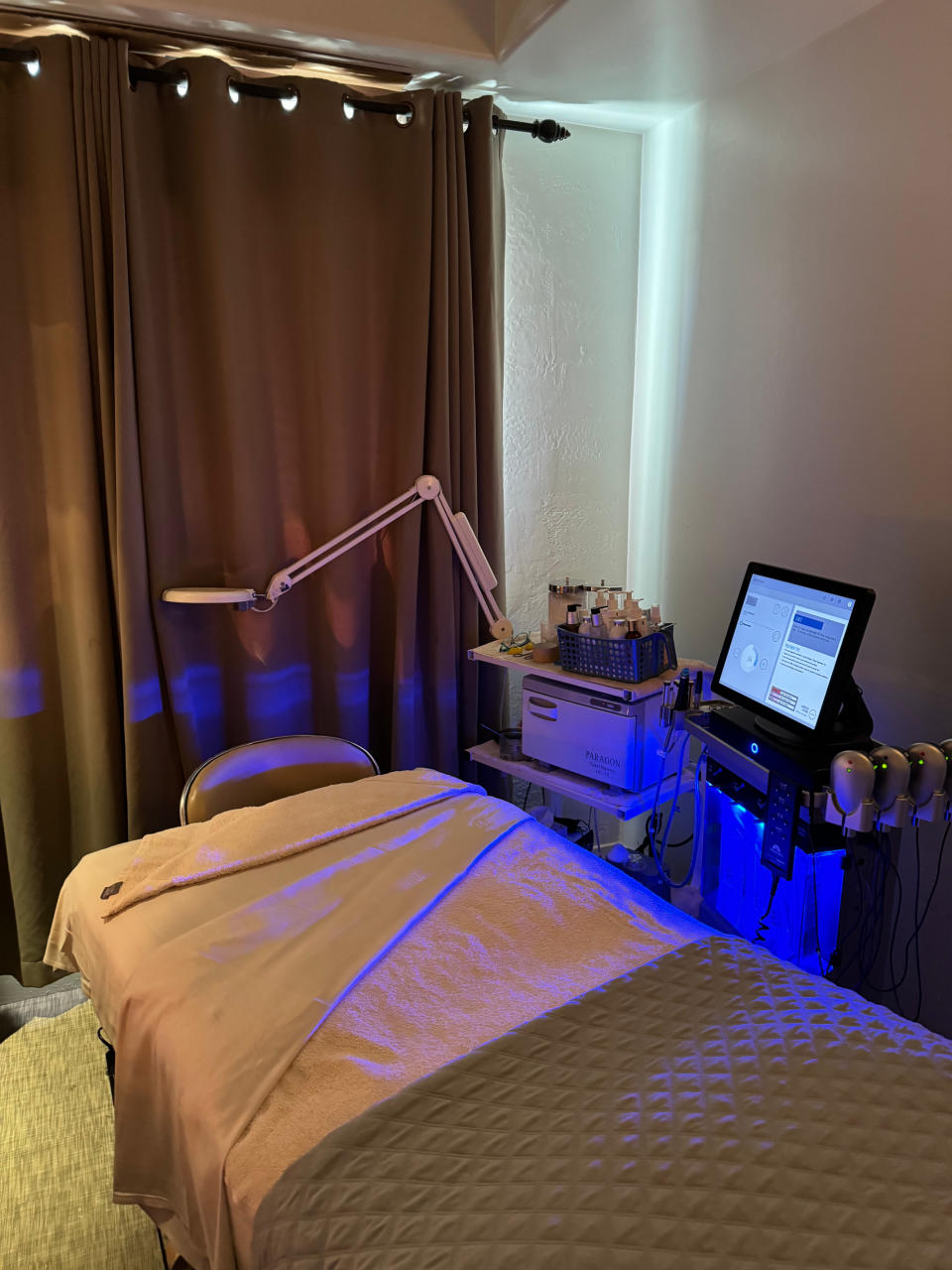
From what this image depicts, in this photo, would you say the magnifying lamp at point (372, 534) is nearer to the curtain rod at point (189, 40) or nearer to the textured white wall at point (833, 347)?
the textured white wall at point (833, 347)

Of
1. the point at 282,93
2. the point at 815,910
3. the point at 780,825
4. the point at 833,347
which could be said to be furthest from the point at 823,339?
the point at 282,93

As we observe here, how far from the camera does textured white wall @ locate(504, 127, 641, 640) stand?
9.07ft

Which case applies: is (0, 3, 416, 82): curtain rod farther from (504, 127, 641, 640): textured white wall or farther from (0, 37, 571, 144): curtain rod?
(504, 127, 641, 640): textured white wall

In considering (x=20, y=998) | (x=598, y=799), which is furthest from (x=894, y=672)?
(x=20, y=998)

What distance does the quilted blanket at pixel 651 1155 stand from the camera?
3.21ft

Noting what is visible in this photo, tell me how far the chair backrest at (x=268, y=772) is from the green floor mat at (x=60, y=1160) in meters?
0.70

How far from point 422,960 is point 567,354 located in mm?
2042

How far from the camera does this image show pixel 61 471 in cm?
224

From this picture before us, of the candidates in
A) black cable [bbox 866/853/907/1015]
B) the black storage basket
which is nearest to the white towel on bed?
the black storage basket

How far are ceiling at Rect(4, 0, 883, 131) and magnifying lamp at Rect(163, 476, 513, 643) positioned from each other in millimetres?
1090

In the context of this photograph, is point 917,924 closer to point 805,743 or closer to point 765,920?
point 765,920

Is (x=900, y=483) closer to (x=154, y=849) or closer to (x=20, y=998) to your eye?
(x=154, y=849)

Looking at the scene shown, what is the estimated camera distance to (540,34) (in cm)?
213

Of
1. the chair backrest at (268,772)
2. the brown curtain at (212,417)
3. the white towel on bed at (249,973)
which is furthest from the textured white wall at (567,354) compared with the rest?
the white towel on bed at (249,973)
